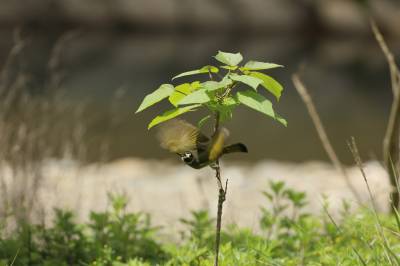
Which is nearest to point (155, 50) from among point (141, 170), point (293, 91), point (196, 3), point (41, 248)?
point (196, 3)

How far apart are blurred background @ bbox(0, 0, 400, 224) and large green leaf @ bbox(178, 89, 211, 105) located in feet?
5.12

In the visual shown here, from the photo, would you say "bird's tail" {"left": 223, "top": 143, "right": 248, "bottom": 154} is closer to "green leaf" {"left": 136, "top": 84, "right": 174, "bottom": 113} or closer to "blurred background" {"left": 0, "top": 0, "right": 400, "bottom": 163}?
"green leaf" {"left": 136, "top": 84, "right": 174, "bottom": 113}

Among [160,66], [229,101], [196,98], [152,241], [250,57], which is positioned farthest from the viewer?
[250,57]

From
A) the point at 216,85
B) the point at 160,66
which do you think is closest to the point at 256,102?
the point at 216,85

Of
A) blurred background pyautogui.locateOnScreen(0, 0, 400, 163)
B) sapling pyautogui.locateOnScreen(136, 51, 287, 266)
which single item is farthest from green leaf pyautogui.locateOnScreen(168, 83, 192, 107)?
blurred background pyautogui.locateOnScreen(0, 0, 400, 163)

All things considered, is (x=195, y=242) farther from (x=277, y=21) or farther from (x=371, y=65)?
(x=277, y=21)

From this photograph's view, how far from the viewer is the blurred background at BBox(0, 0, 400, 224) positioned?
17.2 ft

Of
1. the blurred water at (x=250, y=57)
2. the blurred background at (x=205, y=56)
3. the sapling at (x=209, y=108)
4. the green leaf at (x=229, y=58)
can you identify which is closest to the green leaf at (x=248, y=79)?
the sapling at (x=209, y=108)

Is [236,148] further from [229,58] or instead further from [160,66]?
[160,66]

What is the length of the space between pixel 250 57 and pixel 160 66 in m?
2.39

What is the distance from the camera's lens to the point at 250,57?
61.7 ft

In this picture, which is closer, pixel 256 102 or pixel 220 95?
pixel 256 102

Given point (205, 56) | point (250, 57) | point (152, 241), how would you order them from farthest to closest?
point (205, 56) → point (250, 57) → point (152, 241)

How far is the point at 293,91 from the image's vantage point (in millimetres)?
15109
